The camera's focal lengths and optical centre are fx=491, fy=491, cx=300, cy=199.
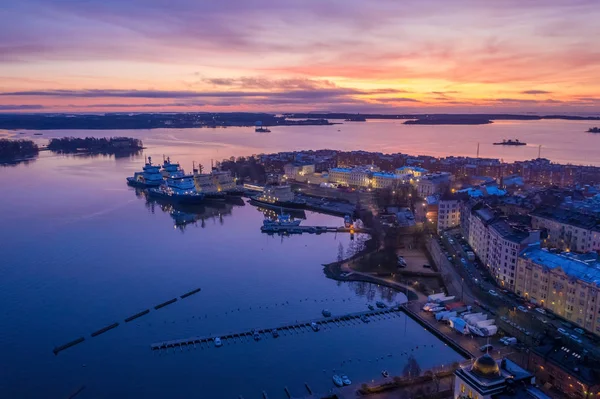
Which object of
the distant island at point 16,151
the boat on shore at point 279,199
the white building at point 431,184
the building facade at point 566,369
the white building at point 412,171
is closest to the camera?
the building facade at point 566,369

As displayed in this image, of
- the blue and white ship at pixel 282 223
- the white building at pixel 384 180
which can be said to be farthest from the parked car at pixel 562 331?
the white building at pixel 384 180

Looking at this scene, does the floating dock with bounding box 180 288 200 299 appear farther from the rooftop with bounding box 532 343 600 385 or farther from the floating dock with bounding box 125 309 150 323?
the rooftop with bounding box 532 343 600 385

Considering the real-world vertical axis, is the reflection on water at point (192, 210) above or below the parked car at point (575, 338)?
below

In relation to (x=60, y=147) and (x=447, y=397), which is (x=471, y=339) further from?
(x=60, y=147)

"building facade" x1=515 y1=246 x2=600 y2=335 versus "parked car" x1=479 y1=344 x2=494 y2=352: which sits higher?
"building facade" x1=515 y1=246 x2=600 y2=335

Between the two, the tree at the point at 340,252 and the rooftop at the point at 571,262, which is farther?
the tree at the point at 340,252

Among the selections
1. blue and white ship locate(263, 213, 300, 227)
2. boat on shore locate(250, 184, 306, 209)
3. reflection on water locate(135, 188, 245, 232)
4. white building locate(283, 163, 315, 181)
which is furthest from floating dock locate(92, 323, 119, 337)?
white building locate(283, 163, 315, 181)

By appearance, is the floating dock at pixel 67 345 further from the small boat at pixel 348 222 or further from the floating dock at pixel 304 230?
the small boat at pixel 348 222
